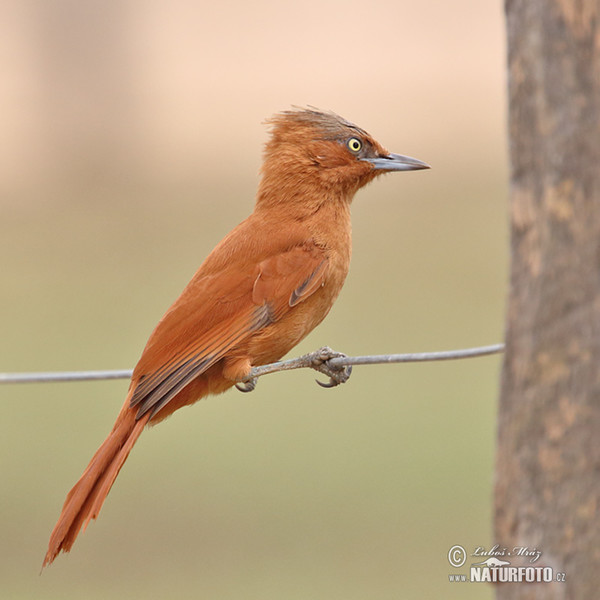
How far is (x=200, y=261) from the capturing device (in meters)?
15.7

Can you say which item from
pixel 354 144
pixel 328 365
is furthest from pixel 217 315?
pixel 354 144

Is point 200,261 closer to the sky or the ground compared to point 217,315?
closer to the ground

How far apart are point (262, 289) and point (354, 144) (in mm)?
888

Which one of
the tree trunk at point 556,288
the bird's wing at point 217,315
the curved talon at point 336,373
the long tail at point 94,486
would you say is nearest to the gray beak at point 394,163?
the bird's wing at point 217,315

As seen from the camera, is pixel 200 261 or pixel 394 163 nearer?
pixel 394 163

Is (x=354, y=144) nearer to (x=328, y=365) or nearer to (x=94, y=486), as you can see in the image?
(x=328, y=365)

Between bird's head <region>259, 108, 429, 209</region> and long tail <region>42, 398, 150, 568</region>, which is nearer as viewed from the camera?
long tail <region>42, 398, 150, 568</region>

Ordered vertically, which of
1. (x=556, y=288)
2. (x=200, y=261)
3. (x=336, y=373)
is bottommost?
(x=200, y=261)

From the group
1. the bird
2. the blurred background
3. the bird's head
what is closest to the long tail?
the bird

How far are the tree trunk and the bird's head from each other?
231cm

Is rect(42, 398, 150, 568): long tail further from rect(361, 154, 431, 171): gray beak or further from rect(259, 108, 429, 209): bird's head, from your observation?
rect(361, 154, 431, 171): gray beak

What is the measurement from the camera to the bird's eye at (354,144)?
4.93 metres

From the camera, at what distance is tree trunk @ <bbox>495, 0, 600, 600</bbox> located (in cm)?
244

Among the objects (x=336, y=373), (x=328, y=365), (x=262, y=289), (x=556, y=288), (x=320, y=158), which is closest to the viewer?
(x=556, y=288)
